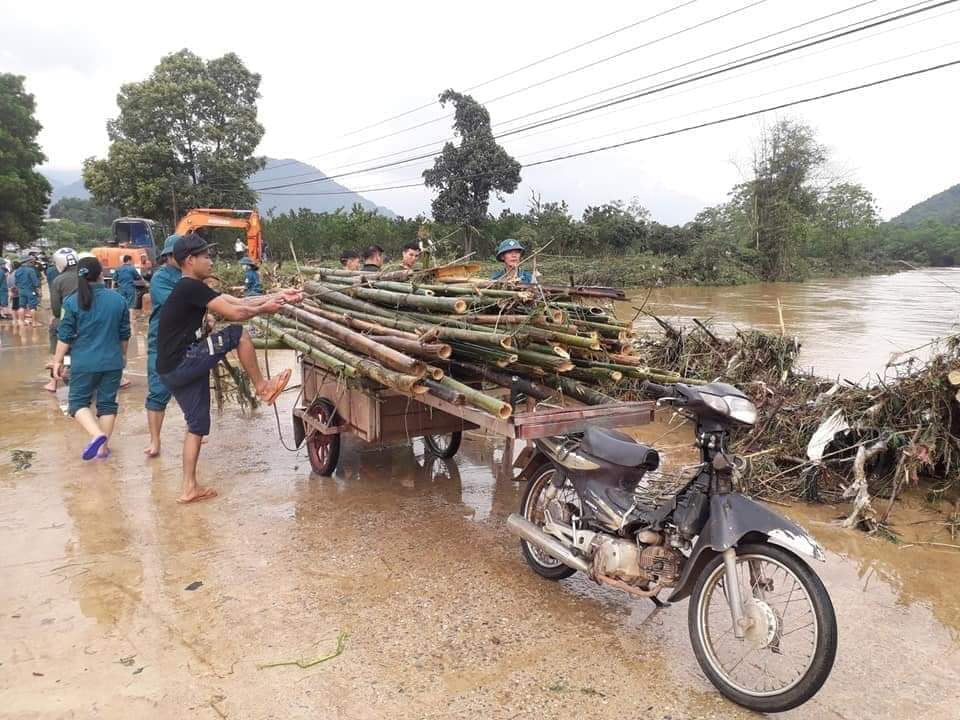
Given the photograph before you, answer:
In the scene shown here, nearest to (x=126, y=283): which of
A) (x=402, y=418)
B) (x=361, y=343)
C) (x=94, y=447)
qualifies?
(x=94, y=447)

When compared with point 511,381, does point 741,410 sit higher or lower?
higher

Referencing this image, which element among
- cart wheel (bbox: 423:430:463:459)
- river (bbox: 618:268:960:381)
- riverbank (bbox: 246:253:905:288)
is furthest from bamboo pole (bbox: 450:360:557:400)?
riverbank (bbox: 246:253:905:288)

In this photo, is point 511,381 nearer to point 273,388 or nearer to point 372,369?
point 372,369

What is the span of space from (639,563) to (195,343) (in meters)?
3.23

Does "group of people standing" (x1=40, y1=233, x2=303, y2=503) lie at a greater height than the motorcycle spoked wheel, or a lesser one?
greater

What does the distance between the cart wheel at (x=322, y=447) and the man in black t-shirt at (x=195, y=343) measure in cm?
57

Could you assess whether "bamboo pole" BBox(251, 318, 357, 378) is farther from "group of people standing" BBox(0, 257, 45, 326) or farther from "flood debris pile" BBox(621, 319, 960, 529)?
"group of people standing" BBox(0, 257, 45, 326)

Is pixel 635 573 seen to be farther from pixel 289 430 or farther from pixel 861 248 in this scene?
pixel 861 248

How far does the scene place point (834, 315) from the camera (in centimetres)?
1720

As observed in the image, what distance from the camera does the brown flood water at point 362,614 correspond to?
8.28ft

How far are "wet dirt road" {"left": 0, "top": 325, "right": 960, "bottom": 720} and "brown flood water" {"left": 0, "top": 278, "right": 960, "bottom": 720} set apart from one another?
0.01 meters

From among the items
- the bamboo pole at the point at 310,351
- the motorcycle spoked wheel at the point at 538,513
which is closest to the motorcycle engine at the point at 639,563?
the motorcycle spoked wheel at the point at 538,513

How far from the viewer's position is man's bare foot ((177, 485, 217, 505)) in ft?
14.8

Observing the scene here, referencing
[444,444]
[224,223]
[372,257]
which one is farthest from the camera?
[224,223]
